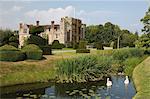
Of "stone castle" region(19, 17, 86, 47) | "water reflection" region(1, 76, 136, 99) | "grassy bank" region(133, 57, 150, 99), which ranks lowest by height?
"water reflection" region(1, 76, 136, 99)

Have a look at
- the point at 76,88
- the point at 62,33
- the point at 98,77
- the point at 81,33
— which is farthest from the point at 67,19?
the point at 76,88

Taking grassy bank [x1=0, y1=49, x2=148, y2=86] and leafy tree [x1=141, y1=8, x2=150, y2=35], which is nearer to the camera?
grassy bank [x1=0, y1=49, x2=148, y2=86]

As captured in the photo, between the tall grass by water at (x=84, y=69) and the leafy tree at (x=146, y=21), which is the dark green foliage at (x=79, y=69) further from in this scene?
the leafy tree at (x=146, y=21)

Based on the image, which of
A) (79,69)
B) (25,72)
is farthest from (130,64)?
(25,72)

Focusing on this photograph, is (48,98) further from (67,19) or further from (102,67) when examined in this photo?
(67,19)

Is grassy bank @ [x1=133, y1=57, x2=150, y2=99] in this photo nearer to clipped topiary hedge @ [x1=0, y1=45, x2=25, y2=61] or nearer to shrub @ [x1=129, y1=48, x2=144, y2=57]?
shrub @ [x1=129, y1=48, x2=144, y2=57]

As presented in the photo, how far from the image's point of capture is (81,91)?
20.0 m

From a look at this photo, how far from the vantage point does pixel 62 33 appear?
6034 centimetres

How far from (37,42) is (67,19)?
22.2 meters

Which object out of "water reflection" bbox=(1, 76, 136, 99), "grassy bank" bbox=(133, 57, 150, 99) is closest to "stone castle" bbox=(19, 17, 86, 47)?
"grassy bank" bbox=(133, 57, 150, 99)

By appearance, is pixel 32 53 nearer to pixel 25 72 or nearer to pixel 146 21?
pixel 25 72

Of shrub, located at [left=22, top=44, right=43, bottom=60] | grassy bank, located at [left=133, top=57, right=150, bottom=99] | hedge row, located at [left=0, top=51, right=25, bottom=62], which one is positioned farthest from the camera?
shrub, located at [left=22, top=44, right=43, bottom=60]

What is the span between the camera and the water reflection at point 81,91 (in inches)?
724

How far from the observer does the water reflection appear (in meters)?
18.4
